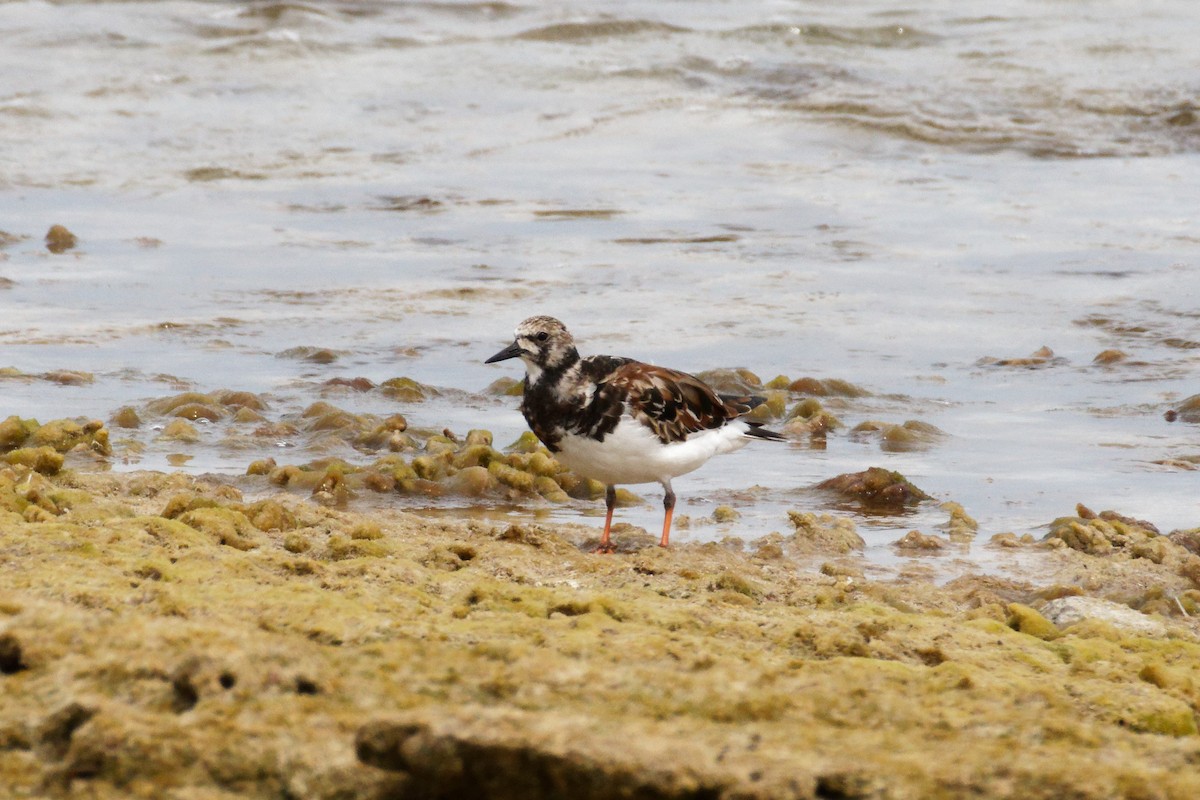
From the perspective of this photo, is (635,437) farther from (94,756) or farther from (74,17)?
(74,17)

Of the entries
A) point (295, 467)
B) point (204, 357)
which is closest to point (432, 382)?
point (204, 357)

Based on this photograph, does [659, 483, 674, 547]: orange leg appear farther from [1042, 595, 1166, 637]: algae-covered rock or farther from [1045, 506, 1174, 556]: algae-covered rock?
[1042, 595, 1166, 637]: algae-covered rock

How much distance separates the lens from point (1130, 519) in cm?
636

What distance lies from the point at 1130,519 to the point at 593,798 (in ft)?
15.5

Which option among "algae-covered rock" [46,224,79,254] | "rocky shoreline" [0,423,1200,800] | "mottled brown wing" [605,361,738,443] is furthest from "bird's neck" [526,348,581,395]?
"algae-covered rock" [46,224,79,254]

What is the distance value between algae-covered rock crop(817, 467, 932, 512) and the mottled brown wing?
0.70m

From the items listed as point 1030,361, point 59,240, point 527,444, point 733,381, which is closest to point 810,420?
point 733,381

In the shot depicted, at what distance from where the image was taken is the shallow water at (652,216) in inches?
329

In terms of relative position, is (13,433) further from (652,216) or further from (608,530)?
(652,216)

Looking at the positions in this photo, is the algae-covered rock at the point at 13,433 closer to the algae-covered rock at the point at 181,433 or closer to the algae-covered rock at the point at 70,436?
the algae-covered rock at the point at 70,436

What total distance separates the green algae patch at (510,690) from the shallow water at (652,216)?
2.55m

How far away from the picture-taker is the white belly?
6012 mm

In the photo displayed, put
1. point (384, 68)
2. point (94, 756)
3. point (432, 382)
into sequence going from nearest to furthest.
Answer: point (94, 756) → point (432, 382) → point (384, 68)

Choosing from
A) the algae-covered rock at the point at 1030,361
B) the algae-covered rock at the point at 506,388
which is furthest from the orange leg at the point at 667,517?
the algae-covered rock at the point at 1030,361
